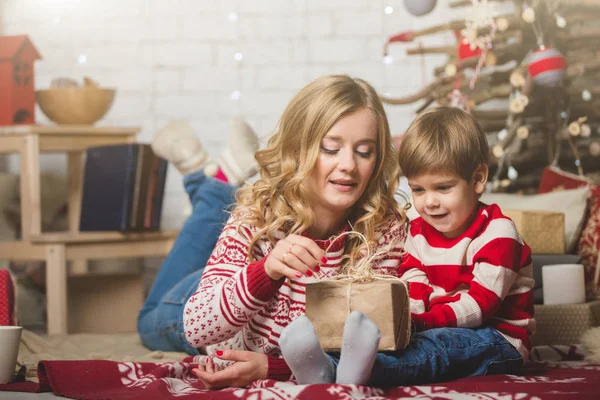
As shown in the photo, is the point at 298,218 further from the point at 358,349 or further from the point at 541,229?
the point at 541,229

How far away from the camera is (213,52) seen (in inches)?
133

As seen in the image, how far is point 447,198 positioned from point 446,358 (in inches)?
12.7

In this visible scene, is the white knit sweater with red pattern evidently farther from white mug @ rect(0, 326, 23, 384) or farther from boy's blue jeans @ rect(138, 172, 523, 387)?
white mug @ rect(0, 326, 23, 384)

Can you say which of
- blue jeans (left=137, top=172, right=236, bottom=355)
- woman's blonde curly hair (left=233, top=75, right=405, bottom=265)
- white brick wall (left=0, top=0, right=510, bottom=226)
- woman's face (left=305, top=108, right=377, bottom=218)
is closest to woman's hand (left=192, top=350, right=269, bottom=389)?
woman's blonde curly hair (left=233, top=75, right=405, bottom=265)

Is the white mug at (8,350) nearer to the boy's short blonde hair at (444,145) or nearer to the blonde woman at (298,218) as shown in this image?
the blonde woman at (298,218)

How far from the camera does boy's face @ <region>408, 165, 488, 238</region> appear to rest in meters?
1.62

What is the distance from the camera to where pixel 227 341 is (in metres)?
1.69

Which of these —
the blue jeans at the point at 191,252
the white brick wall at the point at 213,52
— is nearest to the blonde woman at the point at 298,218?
the blue jeans at the point at 191,252

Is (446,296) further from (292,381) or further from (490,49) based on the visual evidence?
(490,49)

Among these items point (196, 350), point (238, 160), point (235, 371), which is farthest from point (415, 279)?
point (238, 160)

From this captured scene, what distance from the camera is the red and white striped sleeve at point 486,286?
1.53 meters

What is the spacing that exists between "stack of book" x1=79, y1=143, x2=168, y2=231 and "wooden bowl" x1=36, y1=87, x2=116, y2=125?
8.1 inches

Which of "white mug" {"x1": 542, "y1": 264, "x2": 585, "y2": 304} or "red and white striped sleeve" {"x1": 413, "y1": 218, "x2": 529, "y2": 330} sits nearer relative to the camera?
"red and white striped sleeve" {"x1": 413, "y1": 218, "x2": 529, "y2": 330}

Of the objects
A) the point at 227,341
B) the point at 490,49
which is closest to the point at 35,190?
the point at 227,341
